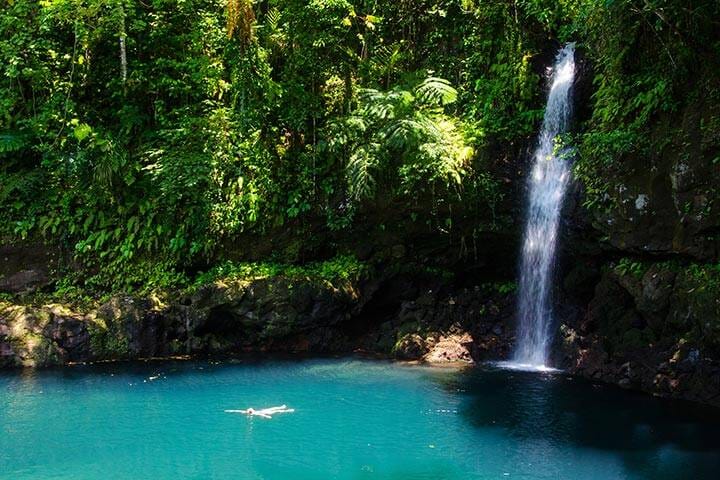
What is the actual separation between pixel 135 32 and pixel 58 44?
5.49ft

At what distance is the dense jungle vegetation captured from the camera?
1256 cm

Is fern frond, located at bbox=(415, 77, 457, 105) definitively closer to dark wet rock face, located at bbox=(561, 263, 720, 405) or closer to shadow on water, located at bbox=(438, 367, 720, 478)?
dark wet rock face, located at bbox=(561, 263, 720, 405)

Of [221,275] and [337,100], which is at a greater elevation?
[337,100]

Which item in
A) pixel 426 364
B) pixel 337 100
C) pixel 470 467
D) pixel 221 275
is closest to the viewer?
pixel 470 467

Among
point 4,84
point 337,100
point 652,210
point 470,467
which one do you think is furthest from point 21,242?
point 652,210

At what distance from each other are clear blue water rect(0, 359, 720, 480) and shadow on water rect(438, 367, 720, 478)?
3cm

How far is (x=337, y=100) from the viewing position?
14.2 m

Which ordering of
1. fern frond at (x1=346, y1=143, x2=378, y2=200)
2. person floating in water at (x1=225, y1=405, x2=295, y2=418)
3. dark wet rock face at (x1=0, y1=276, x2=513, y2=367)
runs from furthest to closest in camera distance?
fern frond at (x1=346, y1=143, x2=378, y2=200), dark wet rock face at (x1=0, y1=276, x2=513, y2=367), person floating in water at (x1=225, y1=405, x2=295, y2=418)

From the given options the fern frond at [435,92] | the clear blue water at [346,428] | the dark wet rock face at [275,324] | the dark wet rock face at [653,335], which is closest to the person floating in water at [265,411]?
the clear blue water at [346,428]

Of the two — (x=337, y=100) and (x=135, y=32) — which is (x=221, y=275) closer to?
(x=337, y=100)

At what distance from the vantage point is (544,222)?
12055 mm

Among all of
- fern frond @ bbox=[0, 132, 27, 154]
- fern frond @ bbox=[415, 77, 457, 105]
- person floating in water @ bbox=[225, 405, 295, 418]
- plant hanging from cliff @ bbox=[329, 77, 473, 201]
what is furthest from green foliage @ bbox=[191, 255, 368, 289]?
fern frond @ bbox=[0, 132, 27, 154]

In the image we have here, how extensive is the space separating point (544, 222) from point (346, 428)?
5.92 metres

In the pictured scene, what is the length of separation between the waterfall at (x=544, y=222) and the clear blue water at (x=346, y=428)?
1.44m
